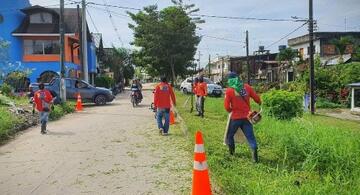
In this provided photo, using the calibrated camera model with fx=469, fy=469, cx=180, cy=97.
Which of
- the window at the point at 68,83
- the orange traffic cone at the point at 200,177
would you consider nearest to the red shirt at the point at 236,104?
the orange traffic cone at the point at 200,177

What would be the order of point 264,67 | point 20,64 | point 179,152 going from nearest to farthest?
point 179,152 < point 20,64 < point 264,67

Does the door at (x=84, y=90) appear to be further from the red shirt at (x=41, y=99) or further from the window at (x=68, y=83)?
the red shirt at (x=41, y=99)

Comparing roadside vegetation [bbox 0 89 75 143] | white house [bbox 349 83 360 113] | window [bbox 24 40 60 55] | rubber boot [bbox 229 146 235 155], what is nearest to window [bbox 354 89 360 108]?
white house [bbox 349 83 360 113]

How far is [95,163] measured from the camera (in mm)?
9430

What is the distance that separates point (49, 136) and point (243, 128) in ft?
23.5

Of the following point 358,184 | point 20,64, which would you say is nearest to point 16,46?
point 20,64

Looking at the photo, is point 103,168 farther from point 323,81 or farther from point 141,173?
point 323,81

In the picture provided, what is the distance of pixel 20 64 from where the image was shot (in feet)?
141

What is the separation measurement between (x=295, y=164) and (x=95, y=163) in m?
3.92

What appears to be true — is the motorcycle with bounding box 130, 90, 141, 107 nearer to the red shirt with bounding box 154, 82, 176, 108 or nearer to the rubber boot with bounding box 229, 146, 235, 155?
the red shirt with bounding box 154, 82, 176, 108

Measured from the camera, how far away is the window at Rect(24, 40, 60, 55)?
148 feet

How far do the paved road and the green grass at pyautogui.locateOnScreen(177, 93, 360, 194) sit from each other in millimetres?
721

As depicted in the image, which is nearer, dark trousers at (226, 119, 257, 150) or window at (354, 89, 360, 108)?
dark trousers at (226, 119, 257, 150)

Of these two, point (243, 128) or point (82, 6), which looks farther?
point (82, 6)
